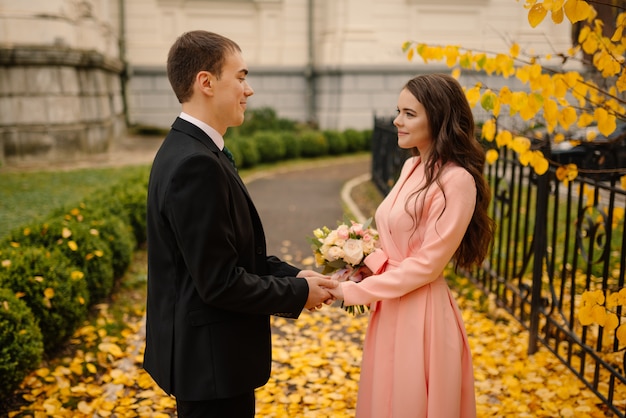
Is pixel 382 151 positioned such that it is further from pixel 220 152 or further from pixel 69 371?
pixel 220 152

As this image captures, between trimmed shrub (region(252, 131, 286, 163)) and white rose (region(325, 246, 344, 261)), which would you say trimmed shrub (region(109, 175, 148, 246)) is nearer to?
white rose (region(325, 246, 344, 261))

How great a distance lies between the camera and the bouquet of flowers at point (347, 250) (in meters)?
2.96

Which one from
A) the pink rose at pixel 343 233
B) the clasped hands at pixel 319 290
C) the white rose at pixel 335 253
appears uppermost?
the pink rose at pixel 343 233

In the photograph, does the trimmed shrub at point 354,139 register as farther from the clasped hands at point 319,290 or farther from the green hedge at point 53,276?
the clasped hands at point 319,290

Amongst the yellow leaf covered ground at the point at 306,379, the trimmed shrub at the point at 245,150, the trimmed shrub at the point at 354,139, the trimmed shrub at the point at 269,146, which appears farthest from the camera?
the trimmed shrub at the point at 354,139

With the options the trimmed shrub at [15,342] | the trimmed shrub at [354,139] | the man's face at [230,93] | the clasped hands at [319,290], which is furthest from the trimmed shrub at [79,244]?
the trimmed shrub at [354,139]

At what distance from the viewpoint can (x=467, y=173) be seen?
8.70ft

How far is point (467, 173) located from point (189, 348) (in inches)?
53.7

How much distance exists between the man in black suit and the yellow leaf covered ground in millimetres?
1733

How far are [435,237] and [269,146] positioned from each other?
12174 millimetres

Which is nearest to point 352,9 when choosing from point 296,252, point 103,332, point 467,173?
Answer: point 296,252

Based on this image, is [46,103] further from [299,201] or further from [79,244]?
[79,244]

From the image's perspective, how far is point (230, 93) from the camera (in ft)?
7.55

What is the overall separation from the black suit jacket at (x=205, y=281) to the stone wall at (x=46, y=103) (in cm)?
1115
